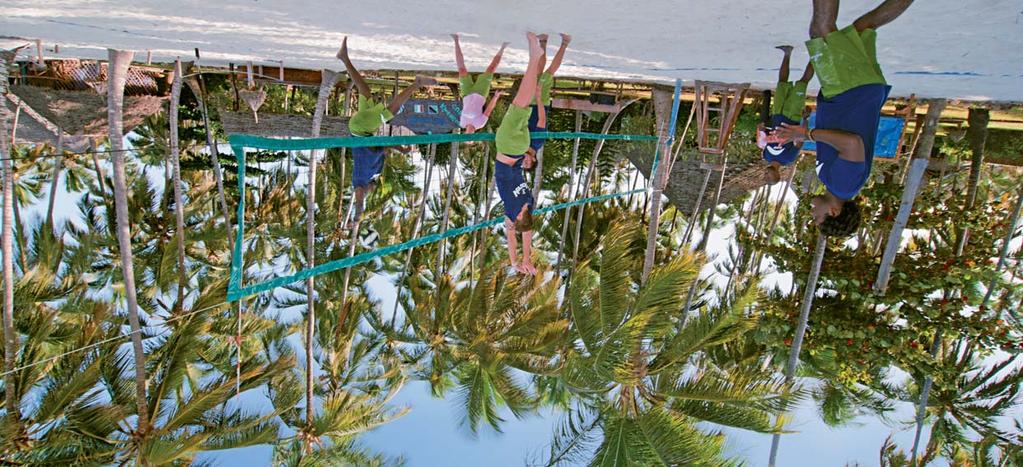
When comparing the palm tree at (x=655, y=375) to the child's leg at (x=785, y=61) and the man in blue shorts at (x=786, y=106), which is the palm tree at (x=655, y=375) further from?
the child's leg at (x=785, y=61)

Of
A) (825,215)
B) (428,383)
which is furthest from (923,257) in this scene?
(428,383)

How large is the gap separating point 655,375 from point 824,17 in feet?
15.4

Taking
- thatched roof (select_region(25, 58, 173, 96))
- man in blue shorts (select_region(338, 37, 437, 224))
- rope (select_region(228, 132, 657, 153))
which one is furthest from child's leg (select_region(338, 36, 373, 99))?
thatched roof (select_region(25, 58, 173, 96))

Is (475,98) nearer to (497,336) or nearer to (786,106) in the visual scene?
(786,106)

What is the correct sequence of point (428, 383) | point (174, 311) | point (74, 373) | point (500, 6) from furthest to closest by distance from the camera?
point (428, 383) < point (174, 311) < point (74, 373) < point (500, 6)

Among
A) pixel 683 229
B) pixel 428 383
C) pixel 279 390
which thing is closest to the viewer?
pixel 279 390

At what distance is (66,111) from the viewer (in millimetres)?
8016

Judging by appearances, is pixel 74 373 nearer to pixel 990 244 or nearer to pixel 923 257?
pixel 923 257

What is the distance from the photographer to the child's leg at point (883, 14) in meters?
2.27

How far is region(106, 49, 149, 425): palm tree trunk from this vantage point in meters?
5.07

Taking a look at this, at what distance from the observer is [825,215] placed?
3.49m

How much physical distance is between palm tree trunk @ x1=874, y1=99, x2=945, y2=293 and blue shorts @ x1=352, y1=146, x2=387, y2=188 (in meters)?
5.06

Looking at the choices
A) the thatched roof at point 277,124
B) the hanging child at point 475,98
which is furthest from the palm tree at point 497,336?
the hanging child at point 475,98

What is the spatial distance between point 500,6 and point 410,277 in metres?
8.12
